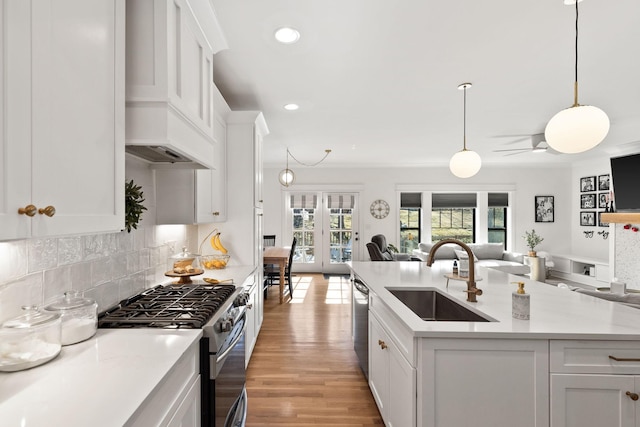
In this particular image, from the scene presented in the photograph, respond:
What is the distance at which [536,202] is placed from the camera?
704 centimetres

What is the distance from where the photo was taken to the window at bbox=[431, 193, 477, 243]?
718 centimetres

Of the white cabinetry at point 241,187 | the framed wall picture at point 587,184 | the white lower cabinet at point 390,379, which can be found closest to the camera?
the white lower cabinet at point 390,379

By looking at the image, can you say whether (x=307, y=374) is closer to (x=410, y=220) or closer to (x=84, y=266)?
(x=84, y=266)

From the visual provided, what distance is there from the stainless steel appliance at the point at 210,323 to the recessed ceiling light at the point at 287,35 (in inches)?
64.7

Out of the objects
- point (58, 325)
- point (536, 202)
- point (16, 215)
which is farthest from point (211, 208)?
point (536, 202)

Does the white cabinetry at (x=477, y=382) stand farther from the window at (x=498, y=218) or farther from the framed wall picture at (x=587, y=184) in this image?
the framed wall picture at (x=587, y=184)

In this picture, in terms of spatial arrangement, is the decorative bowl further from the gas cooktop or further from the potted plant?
the potted plant

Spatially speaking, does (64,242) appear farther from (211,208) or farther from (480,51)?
(480,51)

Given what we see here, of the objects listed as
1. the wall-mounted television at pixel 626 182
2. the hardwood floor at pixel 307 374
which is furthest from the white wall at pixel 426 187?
the hardwood floor at pixel 307 374

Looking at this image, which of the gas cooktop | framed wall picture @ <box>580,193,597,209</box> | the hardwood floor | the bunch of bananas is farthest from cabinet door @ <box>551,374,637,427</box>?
framed wall picture @ <box>580,193,597,209</box>

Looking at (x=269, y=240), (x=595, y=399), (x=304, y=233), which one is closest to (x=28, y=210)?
(x=595, y=399)

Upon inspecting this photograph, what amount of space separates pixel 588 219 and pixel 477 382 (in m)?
7.34

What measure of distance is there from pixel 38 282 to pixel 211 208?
1.32 meters

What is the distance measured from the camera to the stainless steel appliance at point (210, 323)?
130 centimetres
